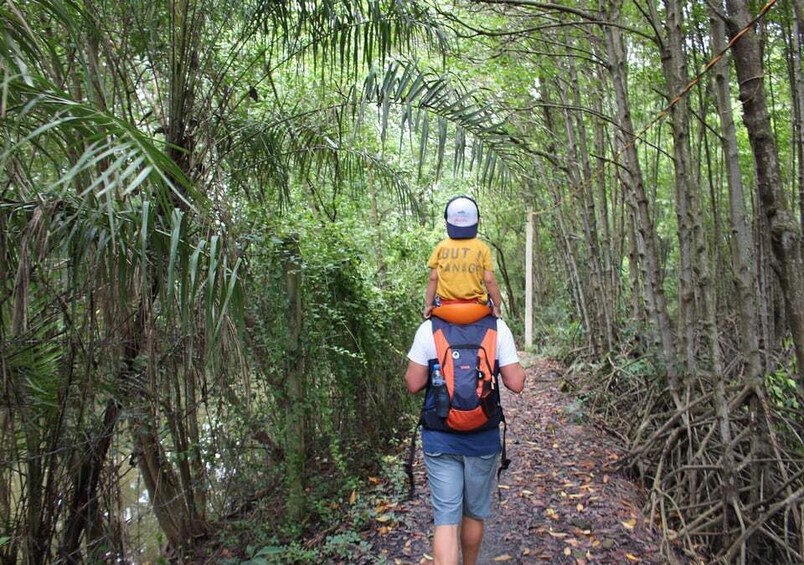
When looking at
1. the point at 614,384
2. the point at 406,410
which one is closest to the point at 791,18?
the point at 614,384

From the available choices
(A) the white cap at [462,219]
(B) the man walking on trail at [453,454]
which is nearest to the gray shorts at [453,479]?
(B) the man walking on trail at [453,454]

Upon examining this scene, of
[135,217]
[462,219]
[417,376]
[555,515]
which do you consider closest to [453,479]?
[417,376]

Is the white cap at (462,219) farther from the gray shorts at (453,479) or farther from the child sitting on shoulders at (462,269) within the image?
the gray shorts at (453,479)

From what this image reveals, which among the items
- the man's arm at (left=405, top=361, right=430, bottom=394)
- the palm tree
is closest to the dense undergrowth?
the man's arm at (left=405, top=361, right=430, bottom=394)

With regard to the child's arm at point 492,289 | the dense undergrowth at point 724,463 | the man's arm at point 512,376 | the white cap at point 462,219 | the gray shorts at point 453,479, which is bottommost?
the dense undergrowth at point 724,463

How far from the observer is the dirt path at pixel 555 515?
361cm

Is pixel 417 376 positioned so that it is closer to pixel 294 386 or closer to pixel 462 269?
pixel 462 269

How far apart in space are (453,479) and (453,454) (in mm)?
128

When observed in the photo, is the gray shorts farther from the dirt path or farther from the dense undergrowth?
the dense undergrowth

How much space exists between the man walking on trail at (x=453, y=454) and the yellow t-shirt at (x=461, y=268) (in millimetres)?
147

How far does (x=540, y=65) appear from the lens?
23.1 ft

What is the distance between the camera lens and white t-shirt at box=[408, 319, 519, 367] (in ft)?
8.56

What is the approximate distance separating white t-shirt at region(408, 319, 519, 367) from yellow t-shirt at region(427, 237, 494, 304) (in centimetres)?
18

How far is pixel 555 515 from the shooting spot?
409 cm
